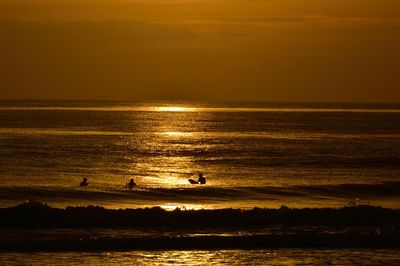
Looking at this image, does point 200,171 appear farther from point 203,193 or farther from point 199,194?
point 199,194

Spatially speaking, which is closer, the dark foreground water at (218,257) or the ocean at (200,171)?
the dark foreground water at (218,257)

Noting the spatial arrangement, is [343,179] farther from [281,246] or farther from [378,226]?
[281,246]

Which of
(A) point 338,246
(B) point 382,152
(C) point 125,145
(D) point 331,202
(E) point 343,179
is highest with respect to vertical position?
(C) point 125,145

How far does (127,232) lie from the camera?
26578 millimetres

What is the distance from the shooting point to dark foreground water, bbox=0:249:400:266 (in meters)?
21.8

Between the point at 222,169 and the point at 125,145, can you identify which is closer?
the point at 222,169

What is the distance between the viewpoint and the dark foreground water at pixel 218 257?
21.8 metres

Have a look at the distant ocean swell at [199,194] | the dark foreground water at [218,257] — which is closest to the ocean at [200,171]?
the distant ocean swell at [199,194]

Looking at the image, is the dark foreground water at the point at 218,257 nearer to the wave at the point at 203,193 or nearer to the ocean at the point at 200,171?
the ocean at the point at 200,171

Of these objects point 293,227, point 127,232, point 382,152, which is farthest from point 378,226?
point 382,152

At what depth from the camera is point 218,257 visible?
22.7 meters

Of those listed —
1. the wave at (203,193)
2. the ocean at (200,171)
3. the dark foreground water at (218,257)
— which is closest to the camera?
the dark foreground water at (218,257)

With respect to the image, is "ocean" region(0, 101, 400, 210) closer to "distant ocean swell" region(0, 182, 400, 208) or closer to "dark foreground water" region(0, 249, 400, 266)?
"distant ocean swell" region(0, 182, 400, 208)

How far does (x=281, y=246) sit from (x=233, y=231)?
302 cm
